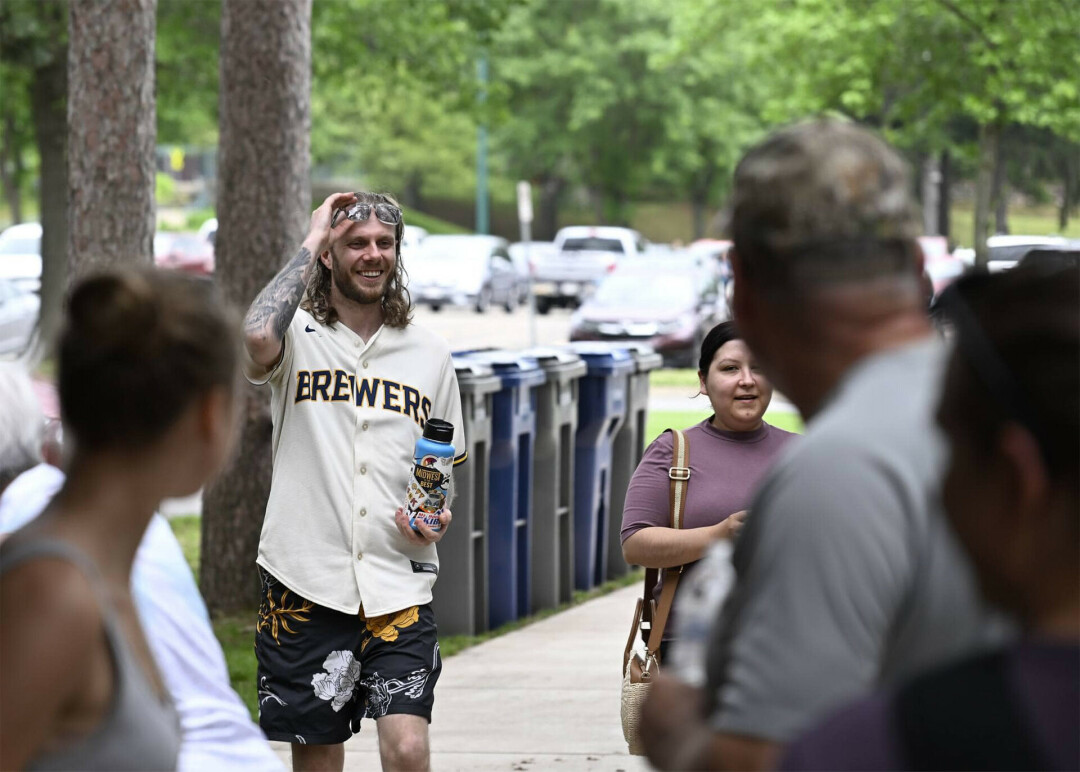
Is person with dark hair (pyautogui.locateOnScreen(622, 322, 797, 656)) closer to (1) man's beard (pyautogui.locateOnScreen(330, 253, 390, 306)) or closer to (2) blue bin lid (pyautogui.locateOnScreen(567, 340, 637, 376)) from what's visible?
(1) man's beard (pyautogui.locateOnScreen(330, 253, 390, 306))

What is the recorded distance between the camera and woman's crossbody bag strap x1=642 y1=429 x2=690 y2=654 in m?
4.55

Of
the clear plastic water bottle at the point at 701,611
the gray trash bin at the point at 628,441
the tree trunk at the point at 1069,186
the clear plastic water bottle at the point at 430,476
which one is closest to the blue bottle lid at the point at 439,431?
the clear plastic water bottle at the point at 430,476

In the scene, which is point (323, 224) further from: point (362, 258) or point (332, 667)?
point (332, 667)

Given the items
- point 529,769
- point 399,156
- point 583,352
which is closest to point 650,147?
point 399,156

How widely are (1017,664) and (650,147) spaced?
60084mm

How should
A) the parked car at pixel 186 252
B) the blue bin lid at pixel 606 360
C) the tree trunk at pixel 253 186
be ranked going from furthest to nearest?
the parked car at pixel 186 252, the blue bin lid at pixel 606 360, the tree trunk at pixel 253 186

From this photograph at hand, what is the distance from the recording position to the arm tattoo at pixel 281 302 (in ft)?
14.8

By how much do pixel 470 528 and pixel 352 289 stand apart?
3.73 m

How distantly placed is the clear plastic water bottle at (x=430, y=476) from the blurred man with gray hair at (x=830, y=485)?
8.50ft

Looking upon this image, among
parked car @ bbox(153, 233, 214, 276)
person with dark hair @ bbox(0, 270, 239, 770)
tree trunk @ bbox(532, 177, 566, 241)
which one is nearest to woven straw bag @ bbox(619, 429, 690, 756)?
person with dark hair @ bbox(0, 270, 239, 770)

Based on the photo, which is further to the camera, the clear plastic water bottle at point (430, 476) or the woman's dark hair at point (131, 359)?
the clear plastic water bottle at point (430, 476)

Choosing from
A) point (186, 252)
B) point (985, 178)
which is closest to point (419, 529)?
point (985, 178)

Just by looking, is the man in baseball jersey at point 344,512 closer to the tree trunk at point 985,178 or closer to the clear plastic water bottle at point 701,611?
the clear plastic water bottle at point 701,611

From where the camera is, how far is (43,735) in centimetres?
194
